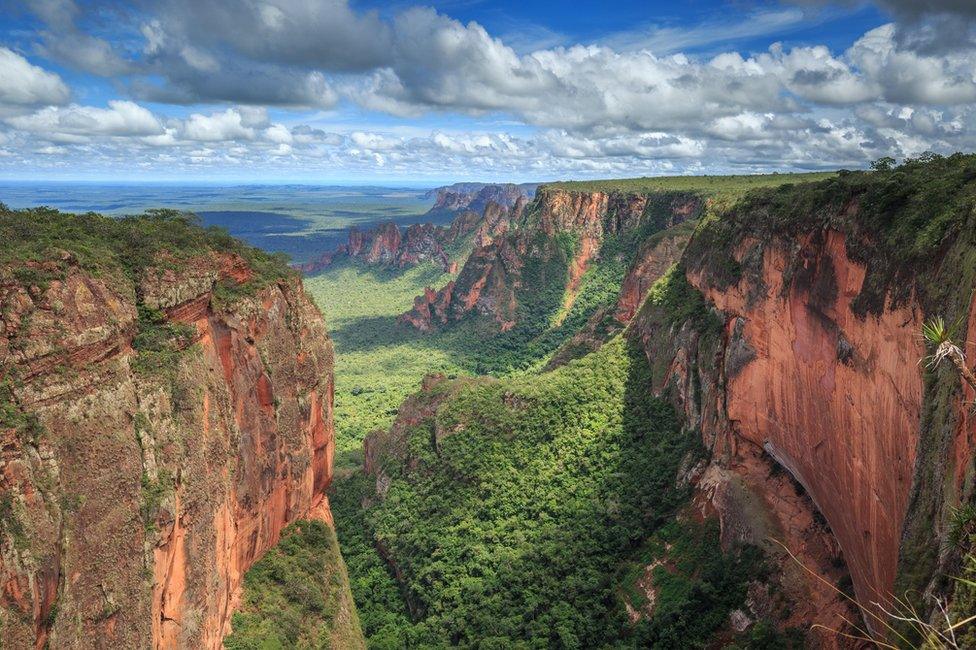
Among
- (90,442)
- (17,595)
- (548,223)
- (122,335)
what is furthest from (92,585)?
(548,223)

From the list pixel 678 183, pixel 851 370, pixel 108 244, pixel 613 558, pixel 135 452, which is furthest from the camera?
pixel 678 183

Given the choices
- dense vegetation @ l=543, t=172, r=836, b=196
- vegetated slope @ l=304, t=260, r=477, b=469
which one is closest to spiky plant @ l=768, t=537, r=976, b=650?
vegetated slope @ l=304, t=260, r=477, b=469

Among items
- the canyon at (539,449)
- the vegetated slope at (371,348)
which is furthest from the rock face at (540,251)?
the canyon at (539,449)

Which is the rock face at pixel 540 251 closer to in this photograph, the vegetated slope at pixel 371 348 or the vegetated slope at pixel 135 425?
the vegetated slope at pixel 371 348

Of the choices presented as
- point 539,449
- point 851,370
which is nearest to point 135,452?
point 851,370

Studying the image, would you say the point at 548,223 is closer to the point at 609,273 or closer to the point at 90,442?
the point at 609,273

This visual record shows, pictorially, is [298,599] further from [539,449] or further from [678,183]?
[678,183]
